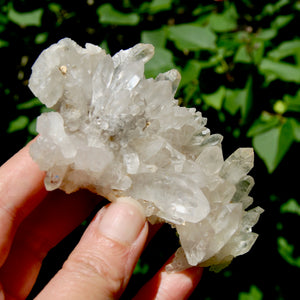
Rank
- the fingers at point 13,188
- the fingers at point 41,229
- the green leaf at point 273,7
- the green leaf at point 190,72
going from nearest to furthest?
the fingers at point 13,188 → the fingers at point 41,229 → the green leaf at point 190,72 → the green leaf at point 273,7

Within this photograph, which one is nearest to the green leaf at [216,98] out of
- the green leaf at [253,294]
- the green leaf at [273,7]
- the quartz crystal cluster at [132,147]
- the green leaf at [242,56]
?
the green leaf at [242,56]

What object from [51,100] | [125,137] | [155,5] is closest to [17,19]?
[155,5]

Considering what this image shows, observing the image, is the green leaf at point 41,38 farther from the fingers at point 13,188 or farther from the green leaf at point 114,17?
the fingers at point 13,188

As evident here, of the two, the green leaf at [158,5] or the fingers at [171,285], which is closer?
the fingers at [171,285]

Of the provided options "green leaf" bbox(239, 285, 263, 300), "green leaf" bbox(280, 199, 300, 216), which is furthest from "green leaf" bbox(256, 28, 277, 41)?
"green leaf" bbox(239, 285, 263, 300)

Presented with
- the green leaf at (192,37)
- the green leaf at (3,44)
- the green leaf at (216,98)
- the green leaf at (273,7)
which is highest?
the green leaf at (3,44)

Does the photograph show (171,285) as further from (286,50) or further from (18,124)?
(286,50)
